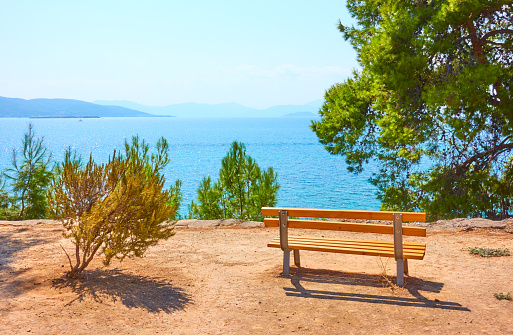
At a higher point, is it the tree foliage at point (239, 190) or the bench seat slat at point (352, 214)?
the bench seat slat at point (352, 214)

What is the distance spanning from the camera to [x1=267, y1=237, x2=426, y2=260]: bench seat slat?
14.7 ft

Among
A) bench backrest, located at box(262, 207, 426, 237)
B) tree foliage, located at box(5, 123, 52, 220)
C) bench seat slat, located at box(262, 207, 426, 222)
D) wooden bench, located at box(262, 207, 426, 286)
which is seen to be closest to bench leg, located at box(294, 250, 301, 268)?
wooden bench, located at box(262, 207, 426, 286)

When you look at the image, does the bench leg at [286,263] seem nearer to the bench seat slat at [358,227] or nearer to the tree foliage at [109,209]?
the bench seat slat at [358,227]

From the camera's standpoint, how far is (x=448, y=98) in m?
10.5

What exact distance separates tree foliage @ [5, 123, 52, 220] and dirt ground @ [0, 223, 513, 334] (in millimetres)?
8695

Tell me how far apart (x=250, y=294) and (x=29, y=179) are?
501 inches

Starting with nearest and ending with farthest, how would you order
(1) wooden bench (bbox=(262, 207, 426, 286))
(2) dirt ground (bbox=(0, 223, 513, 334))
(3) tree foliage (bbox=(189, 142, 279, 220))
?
(2) dirt ground (bbox=(0, 223, 513, 334)) → (1) wooden bench (bbox=(262, 207, 426, 286)) → (3) tree foliage (bbox=(189, 142, 279, 220))

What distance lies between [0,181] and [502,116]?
1623cm

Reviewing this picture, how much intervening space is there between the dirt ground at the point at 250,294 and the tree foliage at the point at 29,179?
8.70 metres

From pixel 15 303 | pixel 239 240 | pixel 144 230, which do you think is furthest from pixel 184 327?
pixel 239 240

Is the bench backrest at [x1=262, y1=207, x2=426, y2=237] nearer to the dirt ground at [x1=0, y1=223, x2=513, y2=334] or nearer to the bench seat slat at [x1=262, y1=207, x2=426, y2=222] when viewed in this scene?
the bench seat slat at [x1=262, y1=207, x2=426, y2=222]

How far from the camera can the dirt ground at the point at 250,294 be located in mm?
3680

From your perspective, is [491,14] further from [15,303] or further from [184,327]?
[15,303]

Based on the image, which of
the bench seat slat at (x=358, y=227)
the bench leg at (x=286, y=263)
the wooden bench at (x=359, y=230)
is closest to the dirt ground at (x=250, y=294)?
the bench leg at (x=286, y=263)
